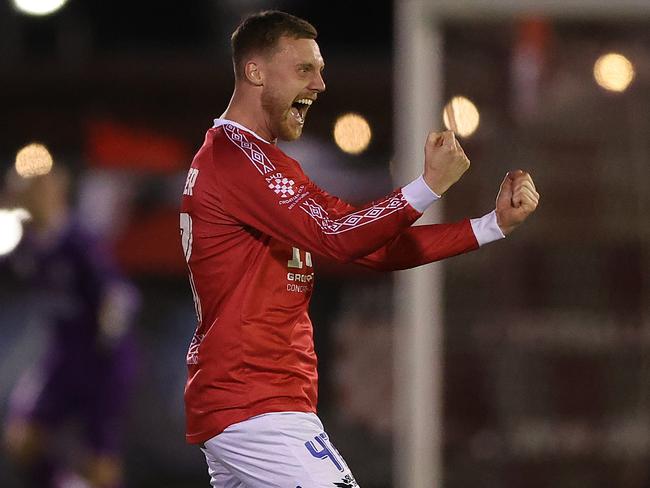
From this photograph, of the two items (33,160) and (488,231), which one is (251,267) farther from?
(33,160)

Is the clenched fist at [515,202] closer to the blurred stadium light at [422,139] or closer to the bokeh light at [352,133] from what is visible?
the blurred stadium light at [422,139]

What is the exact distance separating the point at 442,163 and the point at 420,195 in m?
0.10

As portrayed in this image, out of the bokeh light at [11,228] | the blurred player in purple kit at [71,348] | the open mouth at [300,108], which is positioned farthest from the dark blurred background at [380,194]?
the open mouth at [300,108]

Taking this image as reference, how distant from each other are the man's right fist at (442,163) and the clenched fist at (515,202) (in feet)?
0.65

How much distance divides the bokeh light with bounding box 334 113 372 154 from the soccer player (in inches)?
252

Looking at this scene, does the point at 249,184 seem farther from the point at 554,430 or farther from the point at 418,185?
the point at 554,430

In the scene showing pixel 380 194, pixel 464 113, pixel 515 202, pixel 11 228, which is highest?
pixel 464 113

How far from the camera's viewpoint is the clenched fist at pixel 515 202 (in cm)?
330

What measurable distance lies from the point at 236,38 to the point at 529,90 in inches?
143

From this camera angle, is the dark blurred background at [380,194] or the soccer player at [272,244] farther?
the dark blurred background at [380,194]

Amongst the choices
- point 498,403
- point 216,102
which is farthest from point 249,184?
point 216,102

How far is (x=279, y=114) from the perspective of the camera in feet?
11.2

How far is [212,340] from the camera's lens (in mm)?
3367

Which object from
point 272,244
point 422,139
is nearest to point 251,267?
point 272,244
